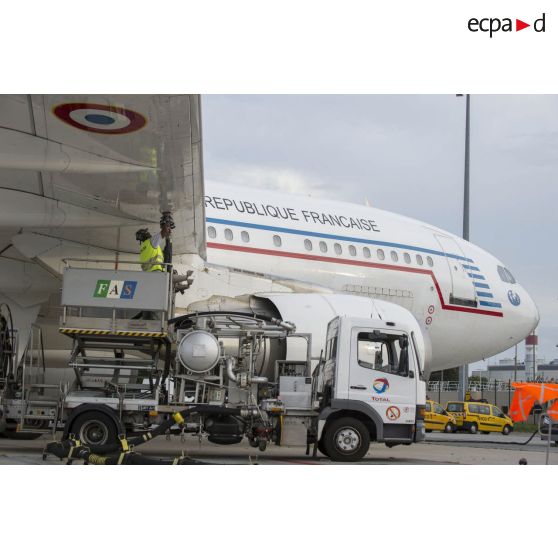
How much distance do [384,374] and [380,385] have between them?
0.18m

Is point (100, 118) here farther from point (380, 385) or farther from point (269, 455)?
point (269, 455)

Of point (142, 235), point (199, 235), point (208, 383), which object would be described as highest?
point (199, 235)

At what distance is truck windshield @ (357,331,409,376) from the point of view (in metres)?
12.1

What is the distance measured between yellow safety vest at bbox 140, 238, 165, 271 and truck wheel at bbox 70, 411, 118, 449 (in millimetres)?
2317

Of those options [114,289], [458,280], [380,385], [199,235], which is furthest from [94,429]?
[458,280]

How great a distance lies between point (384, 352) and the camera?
40.0 feet

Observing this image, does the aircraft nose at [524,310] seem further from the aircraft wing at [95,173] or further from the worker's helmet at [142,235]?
the worker's helmet at [142,235]

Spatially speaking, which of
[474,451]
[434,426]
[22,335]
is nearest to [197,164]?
[22,335]

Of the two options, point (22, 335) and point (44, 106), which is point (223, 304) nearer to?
point (22, 335)

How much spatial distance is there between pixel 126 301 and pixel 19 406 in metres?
2.25

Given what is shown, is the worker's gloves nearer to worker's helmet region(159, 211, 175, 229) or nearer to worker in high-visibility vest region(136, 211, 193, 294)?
worker in high-visibility vest region(136, 211, 193, 294)

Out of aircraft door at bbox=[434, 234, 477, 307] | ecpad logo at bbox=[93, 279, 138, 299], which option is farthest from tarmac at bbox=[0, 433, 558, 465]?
aircraft door at bbox=[434, 234, 477, 307]

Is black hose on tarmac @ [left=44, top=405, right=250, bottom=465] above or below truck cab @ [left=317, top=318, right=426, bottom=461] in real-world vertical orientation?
below

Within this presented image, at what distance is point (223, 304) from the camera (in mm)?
14594
